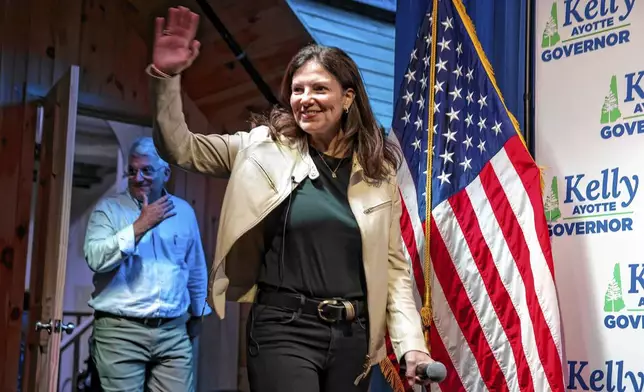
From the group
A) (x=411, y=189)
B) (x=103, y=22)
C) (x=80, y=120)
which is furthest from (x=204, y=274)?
(x=80, y=120)

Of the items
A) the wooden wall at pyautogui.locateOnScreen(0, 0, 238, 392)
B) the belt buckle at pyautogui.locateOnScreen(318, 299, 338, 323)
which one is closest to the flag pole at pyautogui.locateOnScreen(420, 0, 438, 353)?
the belt buckle at pyautogui.locateOnScreen(318, 299, 338, 323)

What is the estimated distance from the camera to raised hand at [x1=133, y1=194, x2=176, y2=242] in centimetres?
350

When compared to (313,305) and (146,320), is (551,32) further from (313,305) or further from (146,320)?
(146,320)

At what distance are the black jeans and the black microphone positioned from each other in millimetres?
148

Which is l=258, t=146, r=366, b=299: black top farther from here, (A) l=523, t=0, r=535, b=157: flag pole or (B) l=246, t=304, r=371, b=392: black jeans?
(A) l=523, t=0, r=535, b=157: flag pole

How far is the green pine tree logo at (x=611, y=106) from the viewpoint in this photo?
9.66 feet

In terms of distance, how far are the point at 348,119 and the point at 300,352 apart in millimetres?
626

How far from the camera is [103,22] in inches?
215

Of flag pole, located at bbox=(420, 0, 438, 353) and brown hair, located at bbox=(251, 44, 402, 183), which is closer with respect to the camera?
brown hair, located at bbox=(251, 44, 402, 183)

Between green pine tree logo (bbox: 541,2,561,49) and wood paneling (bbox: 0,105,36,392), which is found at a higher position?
green pine tree logo (bbox: 541,2,561,49)

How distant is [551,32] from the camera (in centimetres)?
326

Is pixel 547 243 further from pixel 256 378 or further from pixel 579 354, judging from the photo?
pixel 256 378

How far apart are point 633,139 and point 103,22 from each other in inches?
147

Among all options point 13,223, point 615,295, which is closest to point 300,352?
point 615,295
